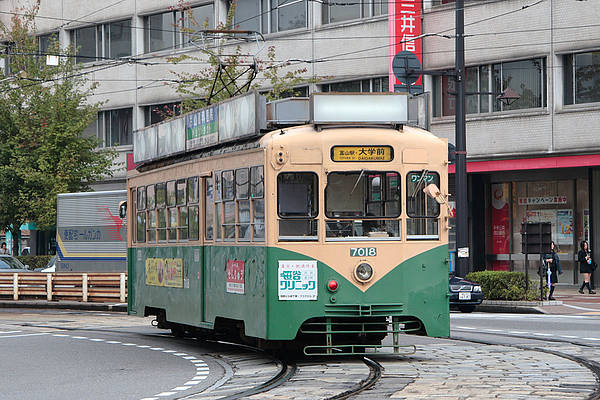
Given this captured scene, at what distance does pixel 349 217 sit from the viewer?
14156 millimetres

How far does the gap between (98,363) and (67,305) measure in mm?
15712

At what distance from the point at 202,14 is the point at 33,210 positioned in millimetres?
9436

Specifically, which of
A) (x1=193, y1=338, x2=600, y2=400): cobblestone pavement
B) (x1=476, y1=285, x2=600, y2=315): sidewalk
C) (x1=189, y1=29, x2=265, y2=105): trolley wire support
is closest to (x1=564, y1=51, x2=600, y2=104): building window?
(x1=476, y1=285, x2=600, y2=315): sidewalk

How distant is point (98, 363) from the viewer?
15.3 m

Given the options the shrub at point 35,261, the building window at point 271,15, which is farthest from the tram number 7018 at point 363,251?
the shrub at point 35,261

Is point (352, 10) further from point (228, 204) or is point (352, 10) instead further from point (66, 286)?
point (228, 204)

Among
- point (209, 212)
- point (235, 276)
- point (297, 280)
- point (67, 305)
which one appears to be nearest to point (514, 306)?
point (67, 305)

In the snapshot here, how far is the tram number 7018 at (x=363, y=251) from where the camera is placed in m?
14.0

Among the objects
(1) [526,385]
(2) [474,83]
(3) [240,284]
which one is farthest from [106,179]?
(1) [526,385]

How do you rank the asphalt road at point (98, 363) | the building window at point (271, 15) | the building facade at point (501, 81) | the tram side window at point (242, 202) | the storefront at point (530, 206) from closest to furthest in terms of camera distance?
the asphalt road at point (98, 363), the tram side window at point (242, 202), the building facade at point (501, 81), the storefront at point (530, 206), the building window at point (271, 15)

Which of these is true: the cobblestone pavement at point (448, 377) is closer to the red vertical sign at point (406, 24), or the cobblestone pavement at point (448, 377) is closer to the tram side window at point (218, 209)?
the tram side window at point (218, 209)

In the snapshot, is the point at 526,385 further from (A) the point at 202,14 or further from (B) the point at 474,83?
(A) the point at 202,14

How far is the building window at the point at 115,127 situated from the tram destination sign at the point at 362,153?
3483 cm

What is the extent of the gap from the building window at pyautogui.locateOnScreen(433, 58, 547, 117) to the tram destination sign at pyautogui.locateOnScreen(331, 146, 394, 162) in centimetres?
2088
